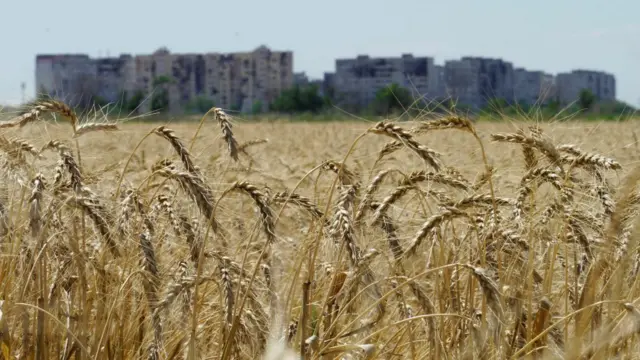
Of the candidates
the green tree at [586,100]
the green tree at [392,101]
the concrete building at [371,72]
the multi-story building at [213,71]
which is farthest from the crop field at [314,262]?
the multi-story building at [213,71]

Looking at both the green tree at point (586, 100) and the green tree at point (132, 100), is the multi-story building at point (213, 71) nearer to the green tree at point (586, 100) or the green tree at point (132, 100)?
the green tree at point (586, 100)

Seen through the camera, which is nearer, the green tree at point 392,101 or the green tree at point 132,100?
the green tree at point 392,101

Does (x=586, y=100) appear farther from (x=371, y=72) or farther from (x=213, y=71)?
(x=213, y=71)

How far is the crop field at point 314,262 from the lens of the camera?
2592mm

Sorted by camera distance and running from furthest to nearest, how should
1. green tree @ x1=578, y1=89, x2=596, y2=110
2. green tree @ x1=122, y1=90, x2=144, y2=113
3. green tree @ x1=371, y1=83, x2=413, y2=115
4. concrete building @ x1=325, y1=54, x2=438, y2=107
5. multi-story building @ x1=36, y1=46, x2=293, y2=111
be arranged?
multi-story building @ x1=36, y1=46, x2=293, y2=111 → concrete building @ x1=325, y1=54, x2=438, y2=107 → green tree @ x1=578, y1=89, x2=596, y2=110 → green tree @ x1=122, y1=90, x2=144, y2=113 → green tree @ x1=371, y1=83, x2=413, y2=115

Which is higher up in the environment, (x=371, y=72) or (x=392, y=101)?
(x=392, y=101)

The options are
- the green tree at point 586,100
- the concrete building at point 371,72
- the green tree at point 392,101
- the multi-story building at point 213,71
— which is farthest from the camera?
the multi-story building at point 213,71

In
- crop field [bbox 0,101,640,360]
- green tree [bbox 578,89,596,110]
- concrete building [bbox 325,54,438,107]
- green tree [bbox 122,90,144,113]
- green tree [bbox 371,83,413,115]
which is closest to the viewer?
crop field [bbox 0,101,640,360]

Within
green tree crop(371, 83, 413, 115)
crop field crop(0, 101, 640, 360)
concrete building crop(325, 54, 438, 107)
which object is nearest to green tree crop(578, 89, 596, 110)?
green tree crop(371, 83, 413, 115)

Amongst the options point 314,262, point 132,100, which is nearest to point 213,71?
point 132,100

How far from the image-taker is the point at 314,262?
8.69 ft

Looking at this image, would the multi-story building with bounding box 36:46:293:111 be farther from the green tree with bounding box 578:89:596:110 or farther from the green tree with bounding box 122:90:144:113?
the green tree with bounding box 122:90:144:113

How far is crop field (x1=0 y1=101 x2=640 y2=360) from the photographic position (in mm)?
2592

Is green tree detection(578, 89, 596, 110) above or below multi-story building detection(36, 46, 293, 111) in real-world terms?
above
